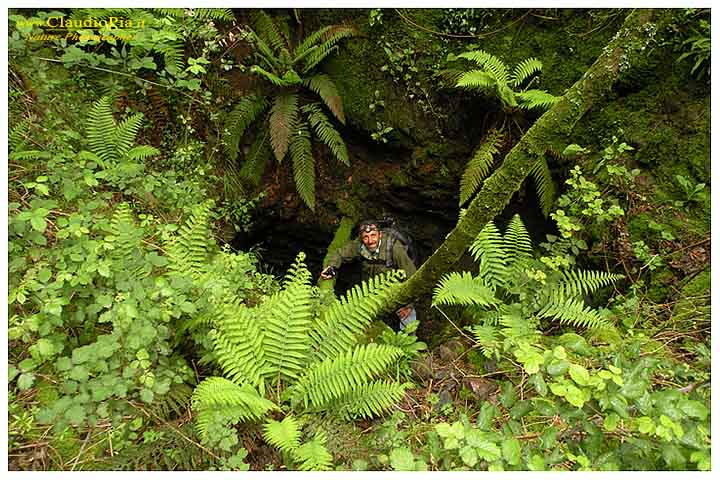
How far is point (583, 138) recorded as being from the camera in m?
4.39

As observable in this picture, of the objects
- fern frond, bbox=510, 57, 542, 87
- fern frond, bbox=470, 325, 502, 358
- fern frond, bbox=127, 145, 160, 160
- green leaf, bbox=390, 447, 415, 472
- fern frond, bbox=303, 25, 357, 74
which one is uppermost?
fern frond, bbox=303, 25, 357, 74

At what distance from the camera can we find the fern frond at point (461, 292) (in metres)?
3.36

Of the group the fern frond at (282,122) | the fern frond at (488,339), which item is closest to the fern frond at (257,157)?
the fern frond at (282,122)

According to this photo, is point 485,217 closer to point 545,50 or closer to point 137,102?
point 545,50

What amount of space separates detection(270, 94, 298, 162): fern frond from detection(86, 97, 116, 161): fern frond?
5.61 feet

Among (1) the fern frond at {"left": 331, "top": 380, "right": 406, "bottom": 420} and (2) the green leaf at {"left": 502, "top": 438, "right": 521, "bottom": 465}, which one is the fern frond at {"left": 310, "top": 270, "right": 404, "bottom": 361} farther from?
(2) the green leaf at {"left": 502, "top": 438, "right": 521, "bottom": 465}

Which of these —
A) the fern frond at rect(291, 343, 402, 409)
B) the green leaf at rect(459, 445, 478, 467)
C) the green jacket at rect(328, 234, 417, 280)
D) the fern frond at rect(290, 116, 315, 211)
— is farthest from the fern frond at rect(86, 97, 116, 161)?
the green leaf at rect(459, 445, 478, 467)

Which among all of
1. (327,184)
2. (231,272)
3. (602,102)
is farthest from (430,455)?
(327,184)

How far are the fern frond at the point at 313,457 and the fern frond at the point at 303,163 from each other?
3.69 meters

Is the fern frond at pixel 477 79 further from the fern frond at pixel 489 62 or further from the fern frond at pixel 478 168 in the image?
the fern frond at pixel 478 168

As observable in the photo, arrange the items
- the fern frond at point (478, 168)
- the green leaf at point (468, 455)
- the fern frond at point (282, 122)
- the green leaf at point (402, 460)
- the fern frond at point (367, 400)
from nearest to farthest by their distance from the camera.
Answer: the green leaf at point (468, 455) < the green leaf at point (402, 460) < the fern frond at point (367, 400) < the fern frond at point (478, 168) < the fern frond at point (282, 122)

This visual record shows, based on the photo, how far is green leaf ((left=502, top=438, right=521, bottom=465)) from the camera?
1785 millimetres

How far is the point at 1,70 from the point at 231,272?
1.84 m

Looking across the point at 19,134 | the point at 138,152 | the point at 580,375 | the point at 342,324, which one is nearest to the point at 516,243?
the point at 342,324
